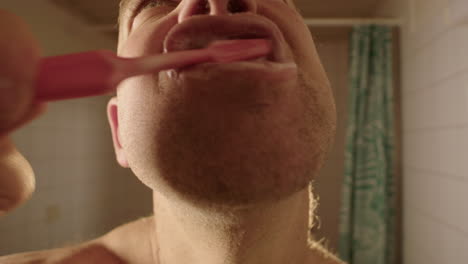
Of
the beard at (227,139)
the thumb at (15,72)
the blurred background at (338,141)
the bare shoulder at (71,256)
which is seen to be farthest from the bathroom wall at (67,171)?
the thumb at (15,72)

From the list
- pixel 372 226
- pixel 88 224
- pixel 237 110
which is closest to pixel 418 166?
pixel 372 226

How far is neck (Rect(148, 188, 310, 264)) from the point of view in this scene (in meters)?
0.50

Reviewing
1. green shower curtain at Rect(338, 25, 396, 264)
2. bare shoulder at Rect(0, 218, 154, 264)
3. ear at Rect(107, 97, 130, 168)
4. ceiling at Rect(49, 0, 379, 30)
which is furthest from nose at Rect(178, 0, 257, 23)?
ceiling at Rect(49, 0, 379, 30)

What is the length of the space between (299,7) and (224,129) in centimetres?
195

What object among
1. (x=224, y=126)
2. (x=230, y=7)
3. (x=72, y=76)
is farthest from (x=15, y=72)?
(x=230, y=7)

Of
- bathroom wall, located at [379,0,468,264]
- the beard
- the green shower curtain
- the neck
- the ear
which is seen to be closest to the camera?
the beard

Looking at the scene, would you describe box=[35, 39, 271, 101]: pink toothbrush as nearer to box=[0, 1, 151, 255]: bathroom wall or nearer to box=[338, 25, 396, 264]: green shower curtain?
box=[0, 1, 151, 255]: bathroom wall

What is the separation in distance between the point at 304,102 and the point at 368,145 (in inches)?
61.0

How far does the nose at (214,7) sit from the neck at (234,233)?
0.26m

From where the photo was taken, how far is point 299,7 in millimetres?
2100

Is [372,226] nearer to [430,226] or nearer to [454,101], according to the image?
[430,226]

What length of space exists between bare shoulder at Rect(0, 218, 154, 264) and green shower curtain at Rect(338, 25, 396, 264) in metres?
1.36

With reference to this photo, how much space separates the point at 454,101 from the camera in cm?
127

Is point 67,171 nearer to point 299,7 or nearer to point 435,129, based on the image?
point 299,7
